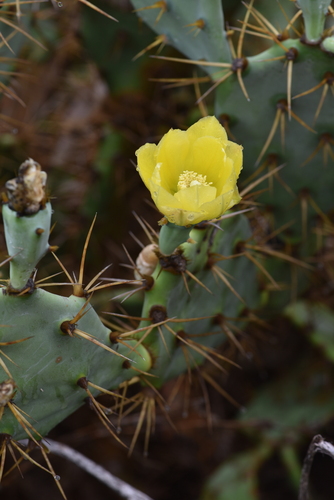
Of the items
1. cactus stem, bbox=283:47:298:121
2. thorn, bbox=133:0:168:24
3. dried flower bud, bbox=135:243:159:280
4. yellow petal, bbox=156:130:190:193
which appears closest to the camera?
yellow petal, bbox=156:130:190:193

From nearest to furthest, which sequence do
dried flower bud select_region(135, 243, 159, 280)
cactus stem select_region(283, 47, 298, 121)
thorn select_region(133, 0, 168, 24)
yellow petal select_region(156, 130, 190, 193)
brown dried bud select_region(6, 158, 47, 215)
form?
brown dried bud select_region(6, 158, 47, 215)
yellow petal select_region(156, 130, 190, 193)
dried flower bud select_region(135, 243, 159, 280)
cactus stem select_region(283, 47, 298, 121)
thorn select_region(133, 0, 168, 24)

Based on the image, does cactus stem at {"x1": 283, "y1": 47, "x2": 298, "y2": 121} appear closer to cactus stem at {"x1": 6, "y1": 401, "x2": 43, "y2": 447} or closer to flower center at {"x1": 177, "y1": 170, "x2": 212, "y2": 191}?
flower center at {"x1": 177, "y1": 170, "x2": 212, "y2": 191}

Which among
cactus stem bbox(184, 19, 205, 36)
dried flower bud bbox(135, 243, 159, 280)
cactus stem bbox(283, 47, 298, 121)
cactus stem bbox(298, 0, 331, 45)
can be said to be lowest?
dried flower bud bbox(135, 243, 159, 280)

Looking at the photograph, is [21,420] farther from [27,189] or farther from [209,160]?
[209,160]

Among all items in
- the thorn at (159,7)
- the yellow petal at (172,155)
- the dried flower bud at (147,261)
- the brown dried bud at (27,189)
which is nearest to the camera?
the brown dried bud at (27,189)

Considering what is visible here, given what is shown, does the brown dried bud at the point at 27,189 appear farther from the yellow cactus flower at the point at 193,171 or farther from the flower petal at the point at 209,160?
the flower petal at the point at 209,160

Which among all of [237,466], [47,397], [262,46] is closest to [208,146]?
[47,397]

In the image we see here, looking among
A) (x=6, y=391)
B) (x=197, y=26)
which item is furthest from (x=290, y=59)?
(x=6, y=391)

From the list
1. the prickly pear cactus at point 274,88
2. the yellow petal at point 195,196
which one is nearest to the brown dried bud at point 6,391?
A: the yellow petal at point 195,196

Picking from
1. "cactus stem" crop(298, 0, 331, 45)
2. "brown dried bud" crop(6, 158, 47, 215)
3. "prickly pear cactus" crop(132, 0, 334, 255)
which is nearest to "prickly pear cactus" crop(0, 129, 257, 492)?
"brown dried bud" crop(6, 158, 47, 215)

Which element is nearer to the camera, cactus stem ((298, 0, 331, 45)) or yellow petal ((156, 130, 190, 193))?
yellow petal ((156, 130, 190, 193))
